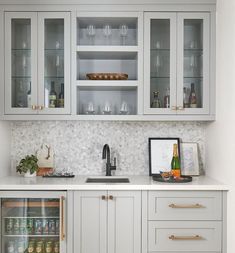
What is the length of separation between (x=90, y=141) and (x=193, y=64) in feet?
Answer: 3.62

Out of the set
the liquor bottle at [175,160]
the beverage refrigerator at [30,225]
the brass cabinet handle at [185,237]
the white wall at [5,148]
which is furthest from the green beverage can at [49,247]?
the liquor bottle at [175,160]

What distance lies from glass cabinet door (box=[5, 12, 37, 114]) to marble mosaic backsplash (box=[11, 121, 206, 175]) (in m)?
0.36

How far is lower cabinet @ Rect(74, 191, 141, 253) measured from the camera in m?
2.85

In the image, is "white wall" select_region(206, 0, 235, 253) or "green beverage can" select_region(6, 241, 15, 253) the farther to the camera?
"green beverage can" select_region(6, 241, 15, 253)

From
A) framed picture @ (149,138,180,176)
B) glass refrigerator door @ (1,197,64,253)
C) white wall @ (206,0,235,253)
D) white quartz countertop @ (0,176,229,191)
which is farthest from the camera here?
framed picture @ (149,138,180,176)

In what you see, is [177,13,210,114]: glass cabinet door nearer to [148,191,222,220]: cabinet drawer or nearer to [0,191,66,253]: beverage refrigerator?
[148,191,222,220]: cabinet drawer

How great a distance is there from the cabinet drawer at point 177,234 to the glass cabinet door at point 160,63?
875mm

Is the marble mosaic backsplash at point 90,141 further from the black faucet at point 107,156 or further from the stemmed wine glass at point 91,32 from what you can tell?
the stemmed wine glass at point 91,32

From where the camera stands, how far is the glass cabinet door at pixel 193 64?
3.12 metres

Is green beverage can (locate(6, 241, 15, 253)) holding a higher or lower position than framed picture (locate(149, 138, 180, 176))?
lower

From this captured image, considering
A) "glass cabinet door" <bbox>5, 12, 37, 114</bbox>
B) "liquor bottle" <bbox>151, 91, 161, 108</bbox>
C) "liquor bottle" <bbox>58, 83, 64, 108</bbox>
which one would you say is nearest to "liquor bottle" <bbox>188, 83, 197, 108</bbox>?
"liquor bottle" <bbox>151, 91, 161, 108</bbox>

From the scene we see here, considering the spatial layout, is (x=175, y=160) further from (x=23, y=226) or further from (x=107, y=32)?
(x=23, y=226)

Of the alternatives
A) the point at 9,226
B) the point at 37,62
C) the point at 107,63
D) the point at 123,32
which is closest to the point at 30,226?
the point at 9,226

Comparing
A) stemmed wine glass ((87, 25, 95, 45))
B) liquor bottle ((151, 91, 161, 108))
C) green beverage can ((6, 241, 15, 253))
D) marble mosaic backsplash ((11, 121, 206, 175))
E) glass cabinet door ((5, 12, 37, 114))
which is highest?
stemmed wine glass ((87, 25, 95, 45))
